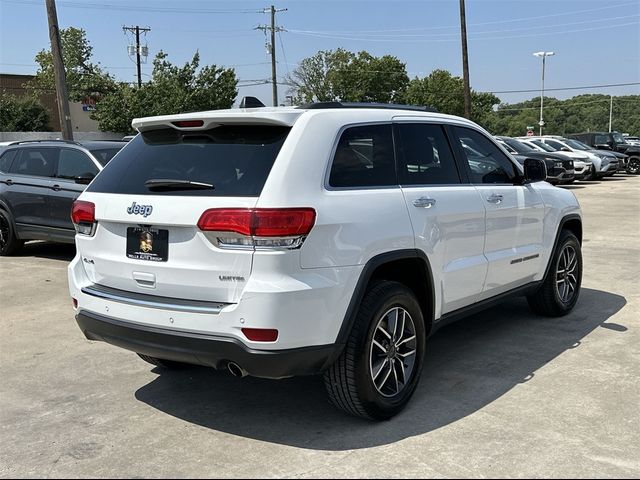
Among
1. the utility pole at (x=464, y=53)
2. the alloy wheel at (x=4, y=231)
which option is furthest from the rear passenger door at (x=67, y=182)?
the utility pole at (x=464, y=53)

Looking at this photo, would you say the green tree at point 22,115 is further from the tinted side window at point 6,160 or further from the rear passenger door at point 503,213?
the rear passenger door at point 503,213

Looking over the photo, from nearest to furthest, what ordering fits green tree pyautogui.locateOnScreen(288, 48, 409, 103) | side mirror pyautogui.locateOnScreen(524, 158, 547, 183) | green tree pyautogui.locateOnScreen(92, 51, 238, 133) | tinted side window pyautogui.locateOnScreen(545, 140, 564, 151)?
side mirror pyautogui.locateOnScreen(524, 158, 547, 183) → tinted side window pyautogui.locateOnScreen(545, 140, 564, 151) → green tree pyautogui.locateOnScreen(92, 51, 238, 133) → green tree pyautogui.locateOnScreen(288, 48, 409, 103)

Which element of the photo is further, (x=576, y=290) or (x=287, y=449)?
(x=576, y=290)

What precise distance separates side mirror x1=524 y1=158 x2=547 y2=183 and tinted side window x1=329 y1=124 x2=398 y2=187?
1882 millimetres

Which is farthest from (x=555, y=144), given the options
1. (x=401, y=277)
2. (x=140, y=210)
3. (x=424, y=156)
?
(x=140, y=210)

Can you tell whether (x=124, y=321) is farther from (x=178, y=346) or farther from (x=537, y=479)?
(x=537, y=479)

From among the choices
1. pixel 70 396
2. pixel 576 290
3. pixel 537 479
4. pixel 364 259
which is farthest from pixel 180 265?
pixel 576 290

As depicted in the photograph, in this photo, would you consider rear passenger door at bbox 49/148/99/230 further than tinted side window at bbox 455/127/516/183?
Yes

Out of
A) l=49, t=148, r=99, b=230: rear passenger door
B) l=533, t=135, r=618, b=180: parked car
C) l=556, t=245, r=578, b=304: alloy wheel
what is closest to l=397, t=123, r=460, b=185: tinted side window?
l=556, t=245, r=578, b=304: alloy wheel

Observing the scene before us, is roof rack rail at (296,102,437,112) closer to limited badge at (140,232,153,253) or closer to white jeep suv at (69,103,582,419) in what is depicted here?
white jeep suv at (69,103,582,419)

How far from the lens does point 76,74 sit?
209 feet

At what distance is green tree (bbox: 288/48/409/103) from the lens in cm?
7650

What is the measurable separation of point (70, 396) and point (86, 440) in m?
0.78

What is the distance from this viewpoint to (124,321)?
3.62m
